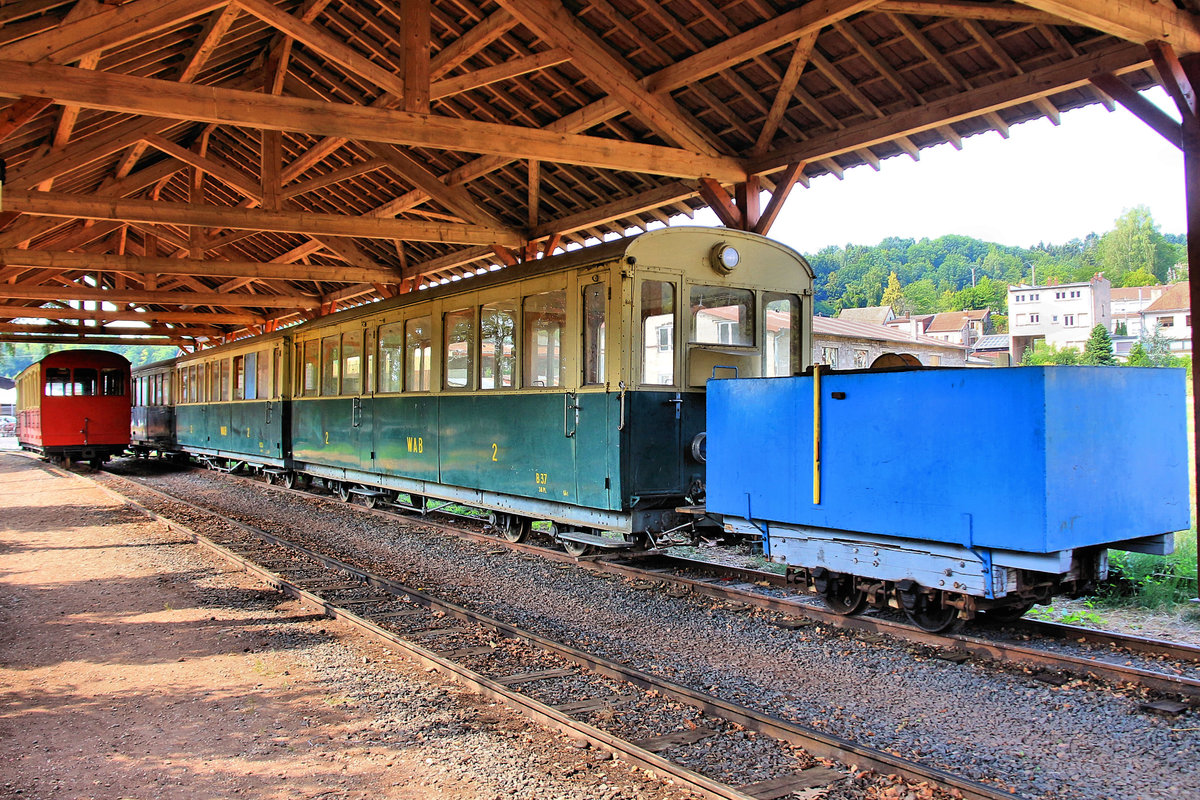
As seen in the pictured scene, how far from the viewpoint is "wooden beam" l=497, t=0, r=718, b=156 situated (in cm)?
991

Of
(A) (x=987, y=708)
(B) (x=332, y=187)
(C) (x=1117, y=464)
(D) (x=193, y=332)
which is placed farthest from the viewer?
(D) (x=193, y=332)

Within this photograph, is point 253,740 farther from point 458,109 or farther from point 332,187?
point 332,187

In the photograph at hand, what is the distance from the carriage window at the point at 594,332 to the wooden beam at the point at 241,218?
23.7 ft

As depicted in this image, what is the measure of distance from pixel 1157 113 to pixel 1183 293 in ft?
170

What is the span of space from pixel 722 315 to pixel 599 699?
4314mm

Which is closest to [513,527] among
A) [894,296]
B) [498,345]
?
[498,345]

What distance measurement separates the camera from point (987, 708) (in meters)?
4.44

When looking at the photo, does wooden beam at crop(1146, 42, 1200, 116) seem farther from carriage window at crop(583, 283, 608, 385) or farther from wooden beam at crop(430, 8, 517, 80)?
wooden beam at crop(430, 8, 517, 80)

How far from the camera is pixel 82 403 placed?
23.0 m

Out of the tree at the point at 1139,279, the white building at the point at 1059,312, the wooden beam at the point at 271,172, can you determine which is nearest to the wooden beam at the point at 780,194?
the wooden beam at the point at 271,172

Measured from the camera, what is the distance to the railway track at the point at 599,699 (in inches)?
141

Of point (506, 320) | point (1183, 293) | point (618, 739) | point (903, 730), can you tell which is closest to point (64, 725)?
point (618, 739)

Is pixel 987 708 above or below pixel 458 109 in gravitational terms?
below

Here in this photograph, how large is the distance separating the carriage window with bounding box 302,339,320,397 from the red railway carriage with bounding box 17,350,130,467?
11897 mm
